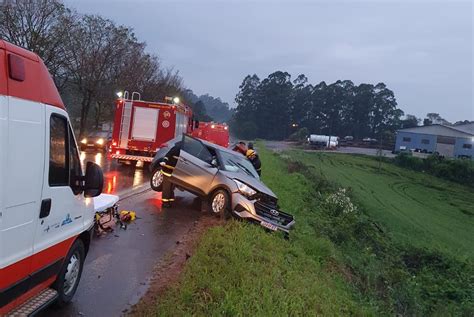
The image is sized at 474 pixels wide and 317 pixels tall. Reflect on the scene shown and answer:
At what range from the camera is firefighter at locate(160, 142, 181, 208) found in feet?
40.0

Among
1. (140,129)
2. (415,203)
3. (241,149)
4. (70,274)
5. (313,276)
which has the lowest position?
(415,203)

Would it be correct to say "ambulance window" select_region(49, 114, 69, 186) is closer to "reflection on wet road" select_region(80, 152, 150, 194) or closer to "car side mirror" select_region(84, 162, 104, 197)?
"car side mirror" select_region(84, 162, 104, 197)

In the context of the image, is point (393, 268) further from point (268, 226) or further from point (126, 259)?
point (126, 259)

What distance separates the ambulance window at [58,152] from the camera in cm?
447

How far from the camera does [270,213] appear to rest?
10.5 meters

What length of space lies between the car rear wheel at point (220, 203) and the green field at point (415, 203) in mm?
12279

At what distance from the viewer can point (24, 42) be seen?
92.6ft

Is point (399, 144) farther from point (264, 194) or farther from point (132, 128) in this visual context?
point (264, 194)

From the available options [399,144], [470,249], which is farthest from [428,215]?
[399,144]

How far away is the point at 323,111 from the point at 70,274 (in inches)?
5240

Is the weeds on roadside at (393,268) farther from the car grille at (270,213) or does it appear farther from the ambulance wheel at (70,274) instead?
the ambulance wheel at (70,274)

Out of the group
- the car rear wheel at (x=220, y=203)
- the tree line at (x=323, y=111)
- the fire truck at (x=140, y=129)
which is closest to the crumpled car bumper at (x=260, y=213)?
the car rear wheel at (x=220, y=203)

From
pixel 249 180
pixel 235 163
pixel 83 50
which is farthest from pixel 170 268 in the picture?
pixel 83 50

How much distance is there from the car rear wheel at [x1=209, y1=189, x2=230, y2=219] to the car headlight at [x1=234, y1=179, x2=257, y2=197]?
0.41 m
